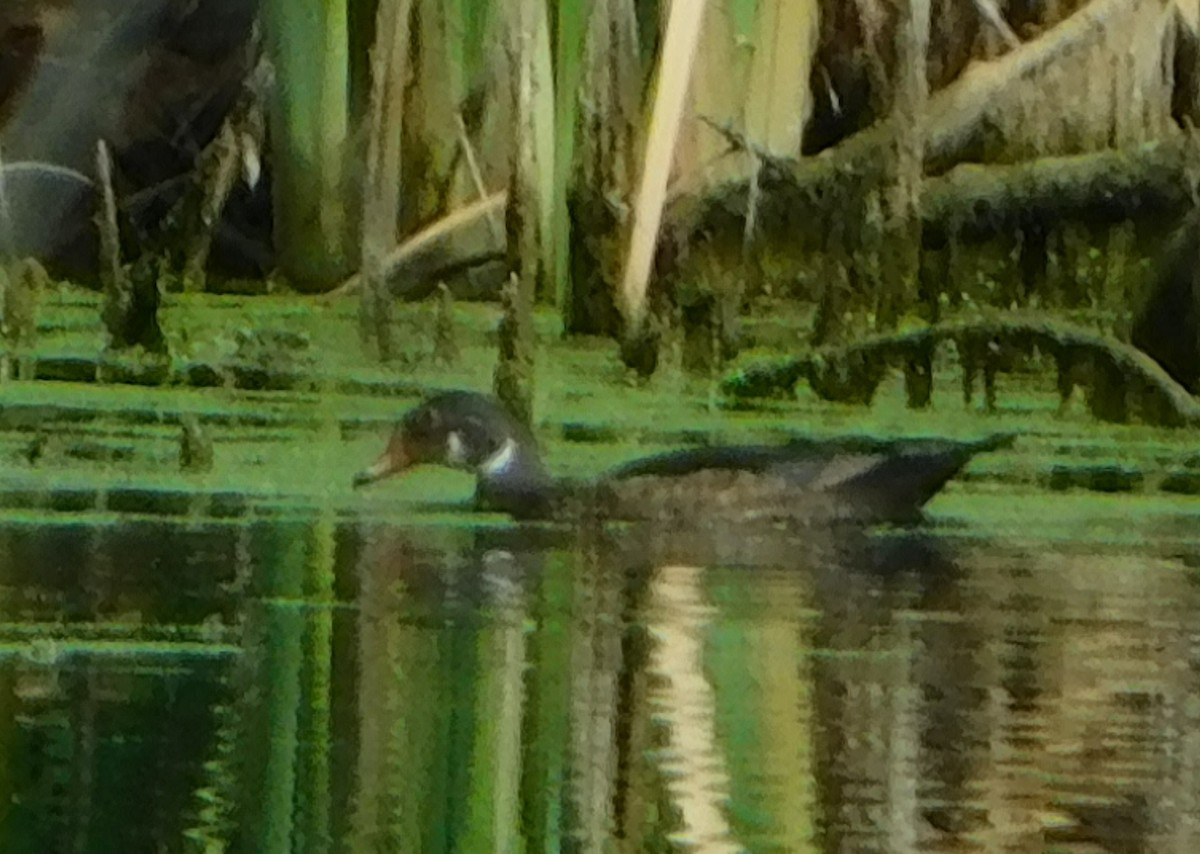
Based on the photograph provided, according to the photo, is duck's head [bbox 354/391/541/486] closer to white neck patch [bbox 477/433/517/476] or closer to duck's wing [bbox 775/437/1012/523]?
white neck patch [bbox 477/433/517/476]

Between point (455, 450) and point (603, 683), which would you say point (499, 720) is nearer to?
point (603, 683)

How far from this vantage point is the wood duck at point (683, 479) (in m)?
1.28

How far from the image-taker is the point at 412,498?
4.22 ft

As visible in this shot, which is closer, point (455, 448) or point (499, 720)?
point (499, 720)

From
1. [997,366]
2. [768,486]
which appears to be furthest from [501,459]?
[997,366]

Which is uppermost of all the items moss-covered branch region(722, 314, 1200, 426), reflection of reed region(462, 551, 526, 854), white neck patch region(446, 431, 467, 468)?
moss-covered branch region(722, 314, 1200, 426)

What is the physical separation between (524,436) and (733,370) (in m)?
0.15

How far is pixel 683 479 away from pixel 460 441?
0.15 meters

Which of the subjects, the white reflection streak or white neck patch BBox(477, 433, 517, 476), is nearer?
the white reflection streak

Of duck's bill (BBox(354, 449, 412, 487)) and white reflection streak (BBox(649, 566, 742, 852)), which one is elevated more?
duck's bill (BBox(354, 449, 412, 487))

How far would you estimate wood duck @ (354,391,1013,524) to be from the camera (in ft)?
4.20

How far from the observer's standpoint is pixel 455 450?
128 cm

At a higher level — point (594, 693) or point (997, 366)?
point (997, 366)

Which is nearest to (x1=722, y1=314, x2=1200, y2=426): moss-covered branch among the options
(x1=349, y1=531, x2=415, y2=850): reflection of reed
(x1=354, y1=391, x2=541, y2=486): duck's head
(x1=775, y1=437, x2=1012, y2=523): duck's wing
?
(x1=775, y1=437, x2=1012, y2=523): duck's wing
